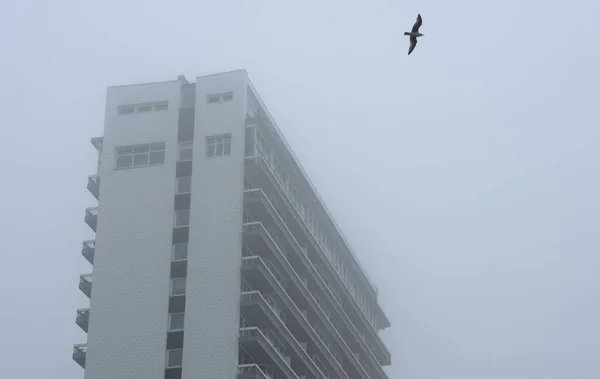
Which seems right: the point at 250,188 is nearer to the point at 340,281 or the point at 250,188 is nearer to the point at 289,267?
the point at 289,267

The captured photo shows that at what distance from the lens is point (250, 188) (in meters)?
110

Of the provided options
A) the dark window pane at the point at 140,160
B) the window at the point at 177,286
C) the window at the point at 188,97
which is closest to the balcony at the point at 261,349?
the window at the point at 177,286

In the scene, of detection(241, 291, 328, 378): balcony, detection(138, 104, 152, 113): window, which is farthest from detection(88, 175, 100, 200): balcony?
detection(241, 291, 328, 378): balcony

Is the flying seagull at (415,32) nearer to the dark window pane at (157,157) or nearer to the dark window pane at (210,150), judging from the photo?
the dark window pane at (210,150)

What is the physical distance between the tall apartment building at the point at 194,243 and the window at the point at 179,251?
10cm

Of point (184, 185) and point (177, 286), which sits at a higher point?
point (184, 185)

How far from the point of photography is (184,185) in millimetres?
108438

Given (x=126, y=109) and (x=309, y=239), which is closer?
(x=126, y=109)

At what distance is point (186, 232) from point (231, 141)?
9.00 metres

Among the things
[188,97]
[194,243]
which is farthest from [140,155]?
[194,243]

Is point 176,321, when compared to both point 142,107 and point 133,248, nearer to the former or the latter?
point 133,248

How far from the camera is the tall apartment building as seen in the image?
10175 centimetres

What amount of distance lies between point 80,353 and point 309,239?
2756 centimetres

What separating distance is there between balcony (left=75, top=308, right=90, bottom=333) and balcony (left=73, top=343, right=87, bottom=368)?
1.67m
